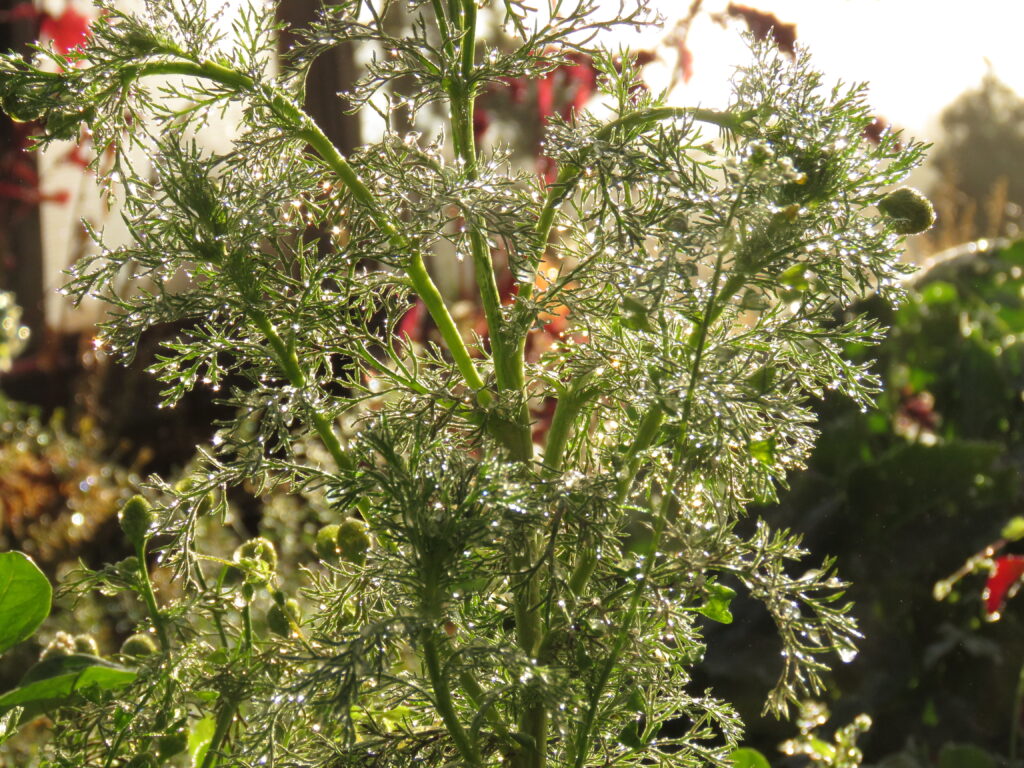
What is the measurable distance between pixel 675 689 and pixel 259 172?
360 millimetres

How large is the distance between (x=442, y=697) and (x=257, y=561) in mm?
178

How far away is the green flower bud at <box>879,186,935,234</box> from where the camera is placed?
0.43 metres

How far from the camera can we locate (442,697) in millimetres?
411

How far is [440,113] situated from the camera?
2.70 metres

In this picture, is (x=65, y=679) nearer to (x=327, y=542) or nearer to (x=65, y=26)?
(x=327, y=542)

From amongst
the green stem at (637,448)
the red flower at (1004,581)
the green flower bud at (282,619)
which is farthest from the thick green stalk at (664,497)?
the red flower at (1004,581)

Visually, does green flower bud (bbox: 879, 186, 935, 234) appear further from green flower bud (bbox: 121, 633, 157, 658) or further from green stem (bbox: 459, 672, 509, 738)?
green flower bud (bbox: 121, 633, 157, 658)

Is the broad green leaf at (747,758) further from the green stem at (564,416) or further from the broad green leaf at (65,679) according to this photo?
the broad green leaf at (65,679)

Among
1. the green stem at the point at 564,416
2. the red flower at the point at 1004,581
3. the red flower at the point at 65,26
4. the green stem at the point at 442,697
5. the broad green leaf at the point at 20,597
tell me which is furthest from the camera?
the red flower at the point at 65,26

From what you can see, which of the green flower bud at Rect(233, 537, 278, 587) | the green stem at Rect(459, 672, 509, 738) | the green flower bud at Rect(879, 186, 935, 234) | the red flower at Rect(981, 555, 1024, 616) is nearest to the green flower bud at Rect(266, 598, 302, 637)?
the green flower bud at Rect(233, 537, 278, 587)

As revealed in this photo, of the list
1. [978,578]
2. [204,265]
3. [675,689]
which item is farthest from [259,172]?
[978,578]

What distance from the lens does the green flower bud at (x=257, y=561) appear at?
1.74ft

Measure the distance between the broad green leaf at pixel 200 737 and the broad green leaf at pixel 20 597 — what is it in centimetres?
13

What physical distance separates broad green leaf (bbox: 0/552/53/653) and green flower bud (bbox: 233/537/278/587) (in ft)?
0.43
